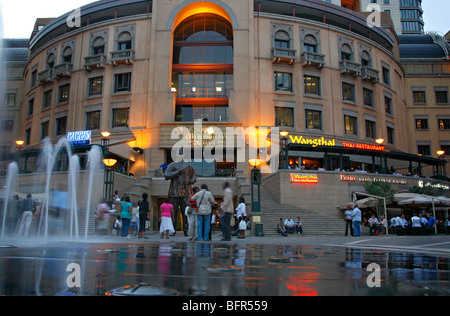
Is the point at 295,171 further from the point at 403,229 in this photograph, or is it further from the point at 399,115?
the point at 399,115

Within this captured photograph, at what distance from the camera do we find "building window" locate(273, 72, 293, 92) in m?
35.6

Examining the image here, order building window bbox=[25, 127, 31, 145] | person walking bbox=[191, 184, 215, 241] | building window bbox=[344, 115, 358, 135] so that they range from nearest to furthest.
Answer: person walking bbox=[191, 184, 215, 241] → building window bbox=[344, 115, 358, 135] → building window bbox=[25, 127, 31, 145]

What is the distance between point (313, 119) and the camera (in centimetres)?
3575

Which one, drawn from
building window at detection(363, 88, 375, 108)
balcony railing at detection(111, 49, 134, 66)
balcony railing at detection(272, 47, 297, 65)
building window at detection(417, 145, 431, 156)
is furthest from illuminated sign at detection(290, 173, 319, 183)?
building window at detection(417, 145, 431, 156)

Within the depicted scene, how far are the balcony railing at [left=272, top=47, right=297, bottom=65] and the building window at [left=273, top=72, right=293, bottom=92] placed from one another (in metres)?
1.30

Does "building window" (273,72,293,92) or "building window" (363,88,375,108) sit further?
"building window" (363,88,375,108)

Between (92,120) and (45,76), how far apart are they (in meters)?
8.80

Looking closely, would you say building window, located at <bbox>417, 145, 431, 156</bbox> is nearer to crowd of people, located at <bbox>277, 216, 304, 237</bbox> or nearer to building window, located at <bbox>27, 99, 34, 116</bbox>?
crowd of people, located at <bbox>277, 216, 304, 237</bbox>

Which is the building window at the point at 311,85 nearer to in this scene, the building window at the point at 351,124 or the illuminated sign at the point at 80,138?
the building window at the point at 351,124

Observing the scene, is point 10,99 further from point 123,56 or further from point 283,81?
point 283,81

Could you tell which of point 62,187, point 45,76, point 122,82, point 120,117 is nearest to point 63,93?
point 45,76

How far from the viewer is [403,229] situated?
19.0 metres

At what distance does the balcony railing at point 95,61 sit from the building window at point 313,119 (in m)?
21.8

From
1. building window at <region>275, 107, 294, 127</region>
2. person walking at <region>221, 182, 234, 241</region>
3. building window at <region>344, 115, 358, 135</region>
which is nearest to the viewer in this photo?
person walking at <region>221, 182, 234, 241</region>
